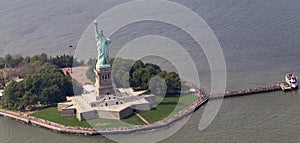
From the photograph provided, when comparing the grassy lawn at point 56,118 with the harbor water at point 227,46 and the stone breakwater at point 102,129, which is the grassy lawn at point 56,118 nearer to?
the stone breakwater at point 102,129

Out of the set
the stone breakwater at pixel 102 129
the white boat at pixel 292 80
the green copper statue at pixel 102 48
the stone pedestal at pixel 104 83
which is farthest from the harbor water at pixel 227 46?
the green copper statue at pixel 102 48

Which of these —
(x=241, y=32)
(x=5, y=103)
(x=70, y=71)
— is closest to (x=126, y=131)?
(x=5, y=103)

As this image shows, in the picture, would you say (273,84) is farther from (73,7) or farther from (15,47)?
(73,7)

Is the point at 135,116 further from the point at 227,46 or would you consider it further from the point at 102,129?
the point at 227,46

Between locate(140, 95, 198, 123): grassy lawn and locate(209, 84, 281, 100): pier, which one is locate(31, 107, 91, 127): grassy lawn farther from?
locate(209, 84, 281, 100): pier

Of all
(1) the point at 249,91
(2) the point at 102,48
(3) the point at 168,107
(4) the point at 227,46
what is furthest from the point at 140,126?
(4) the point at 227,46

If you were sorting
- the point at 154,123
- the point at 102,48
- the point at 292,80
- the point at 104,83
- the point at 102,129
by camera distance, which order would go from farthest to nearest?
the point at 292,80, the point at 104,83, the point at 102,48, the point at 154,123, the point at 102,129

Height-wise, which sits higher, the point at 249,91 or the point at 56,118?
the point at 249,91
